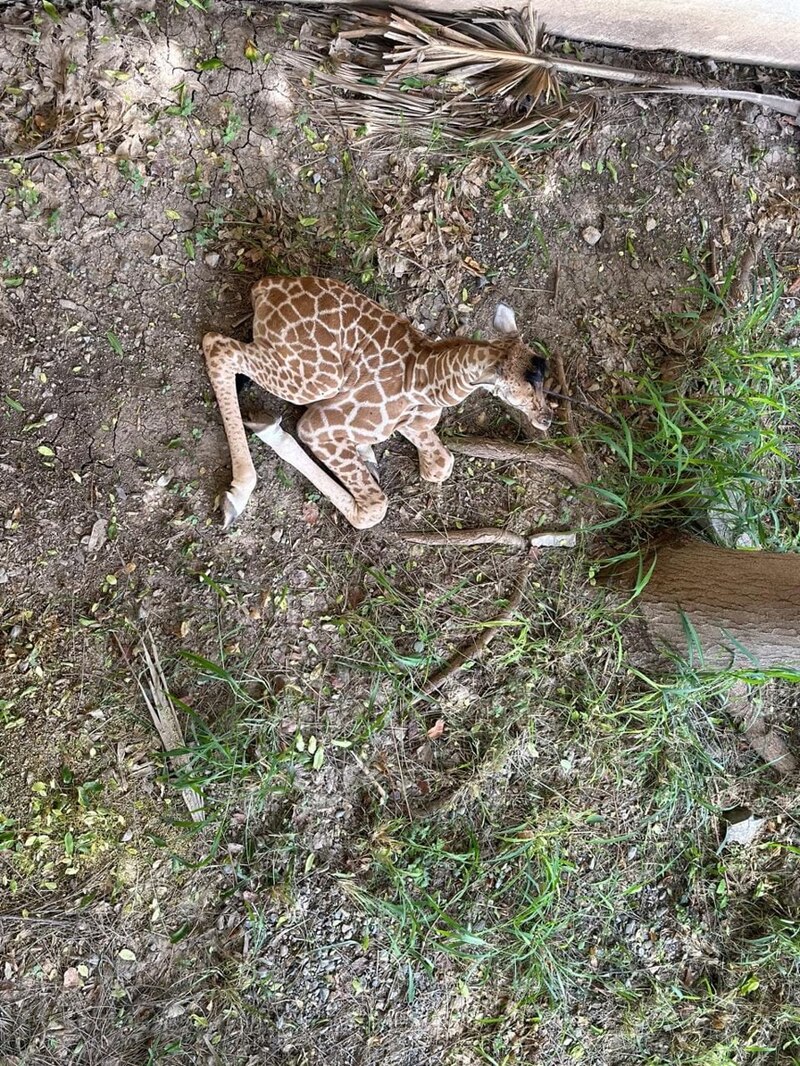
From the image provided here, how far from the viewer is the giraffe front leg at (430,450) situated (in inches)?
142

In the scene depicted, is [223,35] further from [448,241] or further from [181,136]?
[448,241]

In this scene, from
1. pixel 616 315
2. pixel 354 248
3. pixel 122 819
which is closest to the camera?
pixel 122 819

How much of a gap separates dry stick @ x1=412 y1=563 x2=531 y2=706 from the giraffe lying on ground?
704 mm

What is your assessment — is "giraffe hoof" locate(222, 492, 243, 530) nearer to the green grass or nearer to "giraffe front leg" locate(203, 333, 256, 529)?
"giraffe front leg" locate(203, 333, 256, 529)

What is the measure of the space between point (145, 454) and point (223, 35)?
1.94m

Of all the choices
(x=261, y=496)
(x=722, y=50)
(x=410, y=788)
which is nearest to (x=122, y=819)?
(x=410, y=788)

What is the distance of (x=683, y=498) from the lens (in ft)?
12.8

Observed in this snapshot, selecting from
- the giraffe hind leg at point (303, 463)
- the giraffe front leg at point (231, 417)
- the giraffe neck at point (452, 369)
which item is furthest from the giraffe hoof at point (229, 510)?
the giraffe neck at point (452, 369)

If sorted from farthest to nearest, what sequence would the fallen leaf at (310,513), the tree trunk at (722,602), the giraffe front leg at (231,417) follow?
the fallen leaf at (310,513), the giraffe front leg at (231,417), the tree trunk at (722,602)

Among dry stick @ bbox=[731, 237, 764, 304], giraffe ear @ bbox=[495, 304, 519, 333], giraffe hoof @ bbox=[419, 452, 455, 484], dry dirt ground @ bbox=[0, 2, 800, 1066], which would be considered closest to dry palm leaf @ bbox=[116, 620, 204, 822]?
dry dirt ground @ bbox=[0, 2, 800, 1066]

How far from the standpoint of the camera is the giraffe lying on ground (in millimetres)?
3158

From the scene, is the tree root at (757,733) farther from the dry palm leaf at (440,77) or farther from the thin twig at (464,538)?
the dry palm leaf at (440,77)

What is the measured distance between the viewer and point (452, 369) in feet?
10.4

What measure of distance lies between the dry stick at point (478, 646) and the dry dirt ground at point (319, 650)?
5 centimetres
